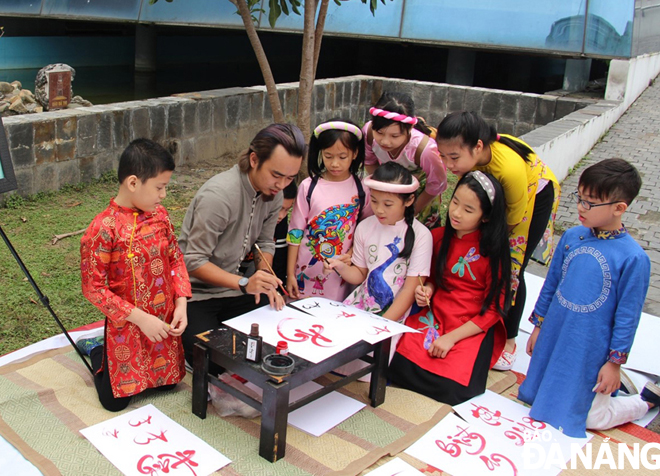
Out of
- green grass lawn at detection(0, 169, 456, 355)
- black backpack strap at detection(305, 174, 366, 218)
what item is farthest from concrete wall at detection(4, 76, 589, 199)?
black backpack strap at detection(305, 174, 366, 218)

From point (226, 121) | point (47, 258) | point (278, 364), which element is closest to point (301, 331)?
point (278, 364)

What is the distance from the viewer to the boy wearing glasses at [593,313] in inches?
96.9

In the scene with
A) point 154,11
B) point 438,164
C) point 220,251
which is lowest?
point 220,251

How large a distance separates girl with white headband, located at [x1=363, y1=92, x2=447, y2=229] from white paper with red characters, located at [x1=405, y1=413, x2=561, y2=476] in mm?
1151

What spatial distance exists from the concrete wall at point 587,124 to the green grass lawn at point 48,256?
0.97 metres

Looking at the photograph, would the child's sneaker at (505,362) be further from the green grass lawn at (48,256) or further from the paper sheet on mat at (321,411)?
the green grass lawn at (48,256)

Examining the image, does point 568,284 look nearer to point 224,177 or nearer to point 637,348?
point 637,348

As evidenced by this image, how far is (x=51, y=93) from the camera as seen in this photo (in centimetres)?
625

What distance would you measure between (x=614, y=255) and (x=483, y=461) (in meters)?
0.93

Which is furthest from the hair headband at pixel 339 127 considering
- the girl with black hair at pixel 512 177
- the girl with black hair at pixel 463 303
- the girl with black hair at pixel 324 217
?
the girl with black hair at pixel 463 303

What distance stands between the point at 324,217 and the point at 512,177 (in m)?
0.89

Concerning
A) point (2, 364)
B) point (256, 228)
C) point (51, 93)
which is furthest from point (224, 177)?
point (51, 93)

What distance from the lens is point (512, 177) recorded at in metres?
2.85

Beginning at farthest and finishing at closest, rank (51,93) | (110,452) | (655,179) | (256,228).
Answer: (655,179), (51,93), (256,228), (110,452)
